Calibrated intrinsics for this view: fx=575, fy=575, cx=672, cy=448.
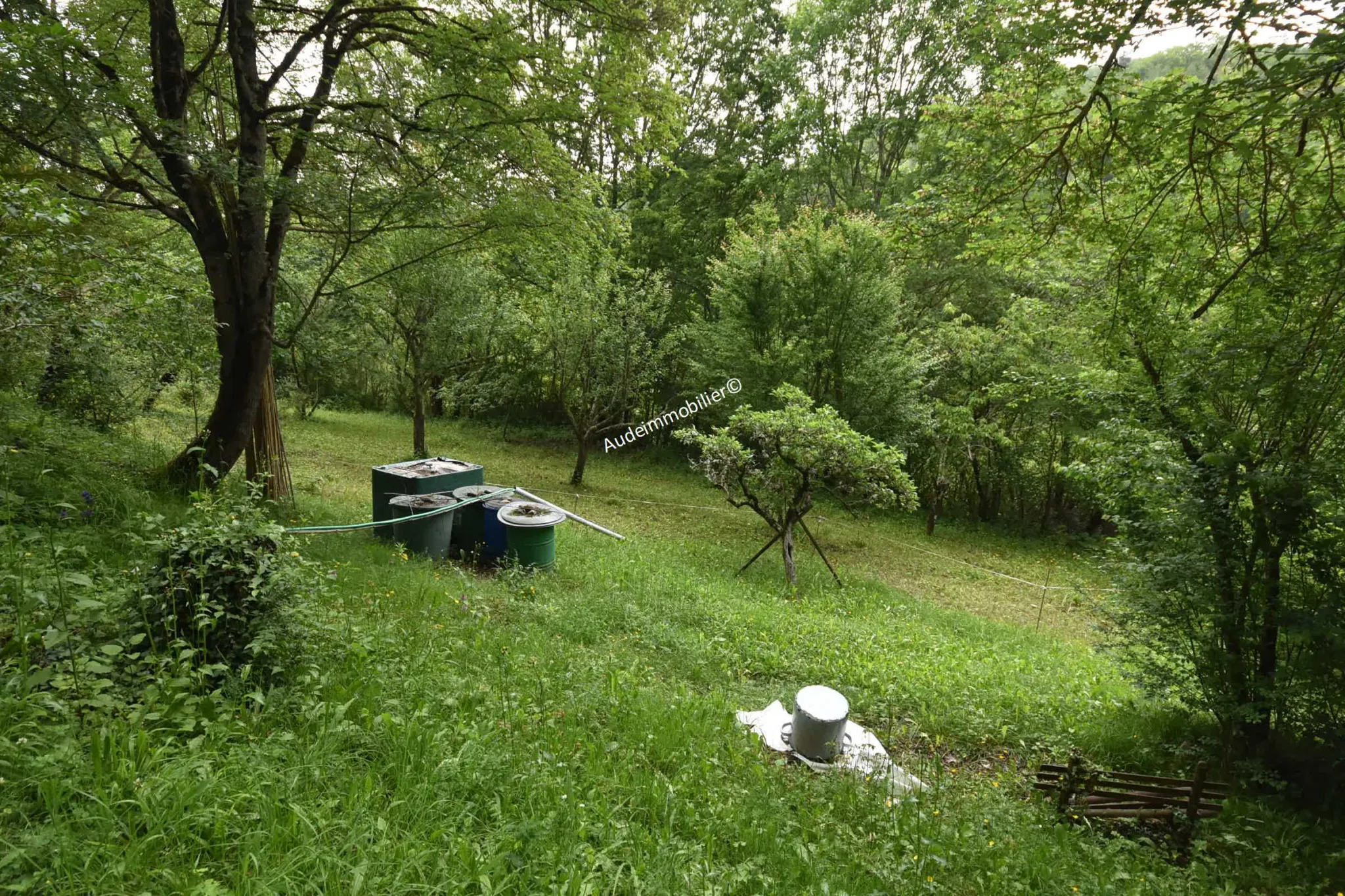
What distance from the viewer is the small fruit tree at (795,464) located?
30.9ft

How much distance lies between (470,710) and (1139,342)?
6.21 m

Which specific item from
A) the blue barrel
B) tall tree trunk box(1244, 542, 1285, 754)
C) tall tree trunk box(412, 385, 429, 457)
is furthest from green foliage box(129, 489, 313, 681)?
tall tree trunk box(412, 385, 429, 457)

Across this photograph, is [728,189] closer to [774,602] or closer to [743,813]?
[774,602]

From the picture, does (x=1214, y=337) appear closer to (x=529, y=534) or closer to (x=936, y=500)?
(x=529, y=534)

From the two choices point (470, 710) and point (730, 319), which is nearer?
point (470, 710)

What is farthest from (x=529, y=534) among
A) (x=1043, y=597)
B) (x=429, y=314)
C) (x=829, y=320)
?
(x=829, y=320)

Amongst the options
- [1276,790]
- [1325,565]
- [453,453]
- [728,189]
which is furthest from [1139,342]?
[728,189]

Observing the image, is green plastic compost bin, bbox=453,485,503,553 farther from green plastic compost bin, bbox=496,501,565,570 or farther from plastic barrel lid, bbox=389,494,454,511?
green plastic compost bin, bbox=496,501,565,570

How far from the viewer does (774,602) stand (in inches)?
324

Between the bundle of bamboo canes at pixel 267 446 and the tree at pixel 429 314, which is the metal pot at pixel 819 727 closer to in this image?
the bundle of bamboo canes at pixel 267 446

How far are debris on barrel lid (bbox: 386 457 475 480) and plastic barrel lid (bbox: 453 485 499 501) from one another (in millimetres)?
296
